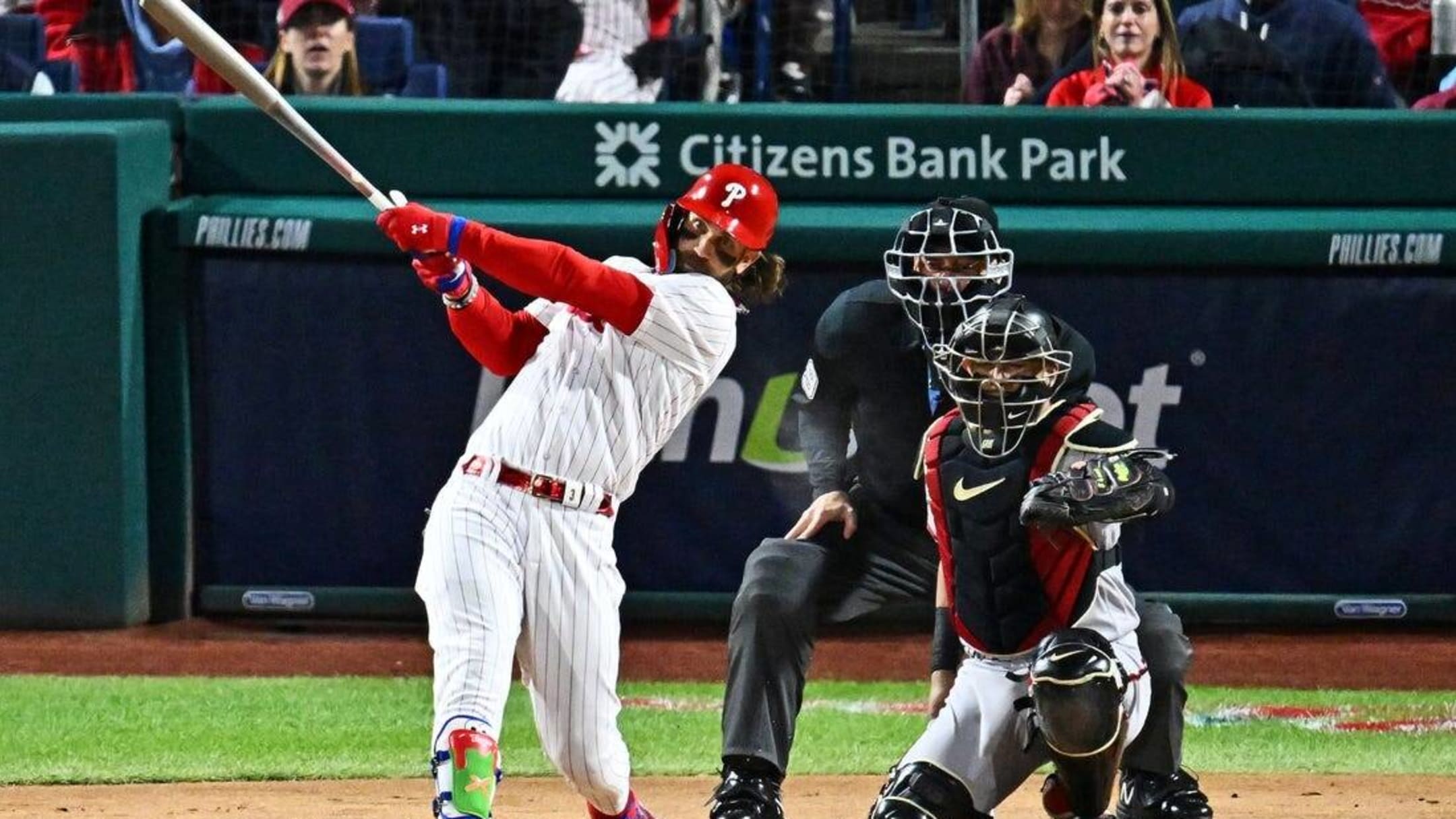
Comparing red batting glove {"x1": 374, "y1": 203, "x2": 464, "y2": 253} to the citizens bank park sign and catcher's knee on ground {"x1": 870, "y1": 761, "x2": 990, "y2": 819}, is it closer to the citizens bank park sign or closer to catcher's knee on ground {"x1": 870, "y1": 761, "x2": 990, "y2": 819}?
catcher's knee on ground {"x1": 870, "y1": 761, "x2": 990, "y2": 819}

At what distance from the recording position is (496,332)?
210 inches

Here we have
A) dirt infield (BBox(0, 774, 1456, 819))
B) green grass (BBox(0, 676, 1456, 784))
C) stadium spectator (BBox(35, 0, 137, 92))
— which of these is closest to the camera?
dirt infield (BBox(0, 774, 1456, 819))

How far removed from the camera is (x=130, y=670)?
8.43 meters

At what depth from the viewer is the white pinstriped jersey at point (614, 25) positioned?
30.2 ft

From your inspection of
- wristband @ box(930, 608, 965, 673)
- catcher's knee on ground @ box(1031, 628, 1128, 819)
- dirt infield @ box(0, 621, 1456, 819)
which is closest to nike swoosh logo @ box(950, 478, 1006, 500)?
catcher's knee on ground @ box(1031, 628, 1128, 819)

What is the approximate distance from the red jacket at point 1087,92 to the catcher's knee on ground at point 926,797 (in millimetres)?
4631

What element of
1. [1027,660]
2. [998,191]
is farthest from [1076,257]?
[1027,660]

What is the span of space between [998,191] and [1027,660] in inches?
170

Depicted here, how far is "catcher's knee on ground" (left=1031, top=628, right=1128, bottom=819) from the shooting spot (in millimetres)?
4523

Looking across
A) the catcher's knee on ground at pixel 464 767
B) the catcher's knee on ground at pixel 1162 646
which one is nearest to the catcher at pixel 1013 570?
the catcher's knee on ground at pixel 1162 646

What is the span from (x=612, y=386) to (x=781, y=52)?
4276 mm

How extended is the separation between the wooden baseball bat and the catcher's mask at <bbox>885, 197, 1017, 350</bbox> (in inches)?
48.3

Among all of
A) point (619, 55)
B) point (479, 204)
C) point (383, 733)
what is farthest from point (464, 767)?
point (619, 55)

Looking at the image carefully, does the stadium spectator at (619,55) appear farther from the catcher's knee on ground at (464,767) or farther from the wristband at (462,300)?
the catcher's knee on ground at (464,767)
